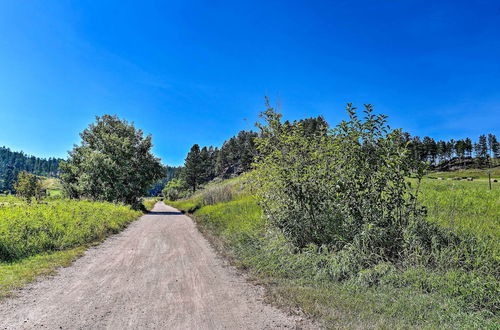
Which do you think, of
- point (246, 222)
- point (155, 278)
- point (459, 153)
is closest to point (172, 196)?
point (246, 222)

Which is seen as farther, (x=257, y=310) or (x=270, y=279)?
(x=270, y=279)

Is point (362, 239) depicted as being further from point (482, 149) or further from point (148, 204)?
point (482, 149)

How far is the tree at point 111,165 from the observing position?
27.7m

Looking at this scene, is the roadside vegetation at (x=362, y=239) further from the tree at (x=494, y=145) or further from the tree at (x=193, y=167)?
the tree at (x=494, y=145)

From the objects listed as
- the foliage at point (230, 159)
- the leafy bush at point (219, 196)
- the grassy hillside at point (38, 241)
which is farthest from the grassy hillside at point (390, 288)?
the foliage at point (230, 159)

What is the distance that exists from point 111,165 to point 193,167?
1853 inches

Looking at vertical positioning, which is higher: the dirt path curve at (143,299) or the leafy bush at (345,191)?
the leafy bush at (345,191)

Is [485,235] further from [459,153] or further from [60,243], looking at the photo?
[459,153]

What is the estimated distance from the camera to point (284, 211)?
7621 mm

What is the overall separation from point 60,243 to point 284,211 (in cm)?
731

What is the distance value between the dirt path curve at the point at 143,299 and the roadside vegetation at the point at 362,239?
67 cm

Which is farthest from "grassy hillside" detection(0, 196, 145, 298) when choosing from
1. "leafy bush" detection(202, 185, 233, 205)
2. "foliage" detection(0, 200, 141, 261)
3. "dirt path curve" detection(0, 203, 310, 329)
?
"leafy bush" detection(202, 185, 233, 205)

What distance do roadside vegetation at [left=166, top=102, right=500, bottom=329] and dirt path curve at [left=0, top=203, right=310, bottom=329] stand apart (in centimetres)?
67

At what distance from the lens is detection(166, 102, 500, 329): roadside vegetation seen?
4.12 m
